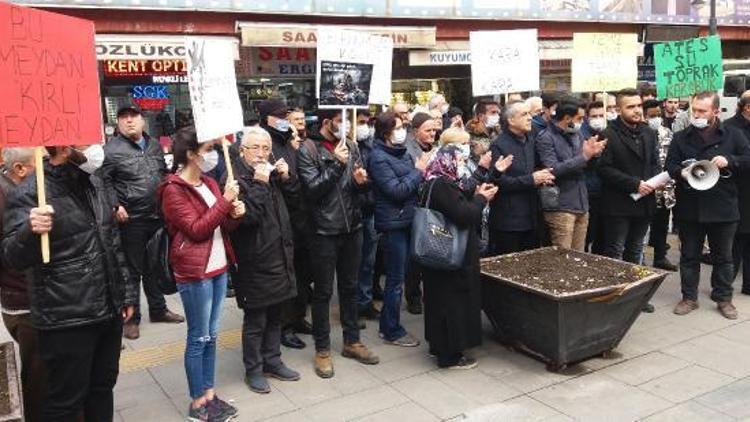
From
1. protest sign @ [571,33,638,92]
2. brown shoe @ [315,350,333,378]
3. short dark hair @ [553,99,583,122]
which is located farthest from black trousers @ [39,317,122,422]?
protest sign @ [571,33,638,92]

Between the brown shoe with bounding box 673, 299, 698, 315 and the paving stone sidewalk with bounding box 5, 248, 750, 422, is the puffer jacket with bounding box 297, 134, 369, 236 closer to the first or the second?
the paving stone sidewalk with bounding box 5, 248, 750, 422

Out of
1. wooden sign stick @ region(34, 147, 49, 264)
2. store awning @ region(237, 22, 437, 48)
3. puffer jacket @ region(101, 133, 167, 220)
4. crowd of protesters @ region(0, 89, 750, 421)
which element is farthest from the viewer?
store awning @ region(237, 22, 437, 48)

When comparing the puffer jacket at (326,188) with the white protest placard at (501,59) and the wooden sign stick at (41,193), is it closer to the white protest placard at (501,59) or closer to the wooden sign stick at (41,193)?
the wooden sign stick at (41,193)

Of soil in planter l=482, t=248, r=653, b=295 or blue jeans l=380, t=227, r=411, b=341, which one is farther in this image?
blue jeans l=380, t=227, r=411, b=341

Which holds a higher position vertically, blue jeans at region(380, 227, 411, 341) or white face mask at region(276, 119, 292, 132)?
white face mask at region(276, 119, 292, 132)

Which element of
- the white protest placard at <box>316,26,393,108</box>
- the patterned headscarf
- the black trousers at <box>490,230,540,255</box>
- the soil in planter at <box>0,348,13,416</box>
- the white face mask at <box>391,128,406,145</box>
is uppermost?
the white protest placard at <box>316,26,393,108</box>

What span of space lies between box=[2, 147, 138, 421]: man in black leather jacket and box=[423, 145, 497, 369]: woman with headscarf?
2196mm

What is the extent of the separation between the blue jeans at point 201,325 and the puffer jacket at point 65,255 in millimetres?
675

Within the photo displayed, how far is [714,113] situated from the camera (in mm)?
5832

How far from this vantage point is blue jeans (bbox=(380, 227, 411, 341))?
529 cm

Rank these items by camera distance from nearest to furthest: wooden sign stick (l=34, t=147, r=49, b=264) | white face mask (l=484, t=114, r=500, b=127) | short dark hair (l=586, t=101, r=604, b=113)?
1. wooden sign stick (l=34, t=147, r=49, b=264)
2. short dark hair (l=586, t=101, r=604, b=113)
3. white face mask (l=484, t=114, r=500, b=127)

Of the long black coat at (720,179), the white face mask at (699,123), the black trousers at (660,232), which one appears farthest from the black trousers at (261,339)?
the black trousers at (660,232)

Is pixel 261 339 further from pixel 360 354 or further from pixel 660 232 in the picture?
pixel 660 232

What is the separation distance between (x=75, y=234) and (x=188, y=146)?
2.99ft
